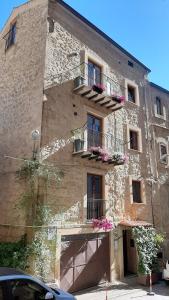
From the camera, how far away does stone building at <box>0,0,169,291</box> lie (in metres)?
11.1

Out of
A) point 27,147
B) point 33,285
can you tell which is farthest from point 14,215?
point 33,285

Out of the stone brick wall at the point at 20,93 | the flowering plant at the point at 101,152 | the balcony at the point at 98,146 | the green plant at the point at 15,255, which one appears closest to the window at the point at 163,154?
the balcony at the point at 98,146

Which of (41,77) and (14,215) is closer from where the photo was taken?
(14,215)

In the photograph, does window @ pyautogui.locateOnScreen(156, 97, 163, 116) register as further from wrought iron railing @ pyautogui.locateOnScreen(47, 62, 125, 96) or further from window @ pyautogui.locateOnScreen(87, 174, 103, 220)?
window @ pyautogui.locateOnScreen(87, 174, 103, 220)

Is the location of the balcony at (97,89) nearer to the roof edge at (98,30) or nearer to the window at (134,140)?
the window at (134,140)

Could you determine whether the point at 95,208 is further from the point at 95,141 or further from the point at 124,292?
the point at 124,292

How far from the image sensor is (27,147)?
1140cm

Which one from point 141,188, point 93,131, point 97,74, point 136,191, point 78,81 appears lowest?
point 136,191

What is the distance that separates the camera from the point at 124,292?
1089cm

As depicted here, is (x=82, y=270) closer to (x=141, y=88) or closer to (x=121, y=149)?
(x=121, y=149)

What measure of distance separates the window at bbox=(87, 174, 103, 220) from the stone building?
5 cm

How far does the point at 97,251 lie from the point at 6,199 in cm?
498

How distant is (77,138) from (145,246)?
20.8 feet

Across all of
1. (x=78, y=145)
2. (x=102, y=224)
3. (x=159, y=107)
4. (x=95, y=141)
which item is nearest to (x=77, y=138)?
(x=78, y=145)
